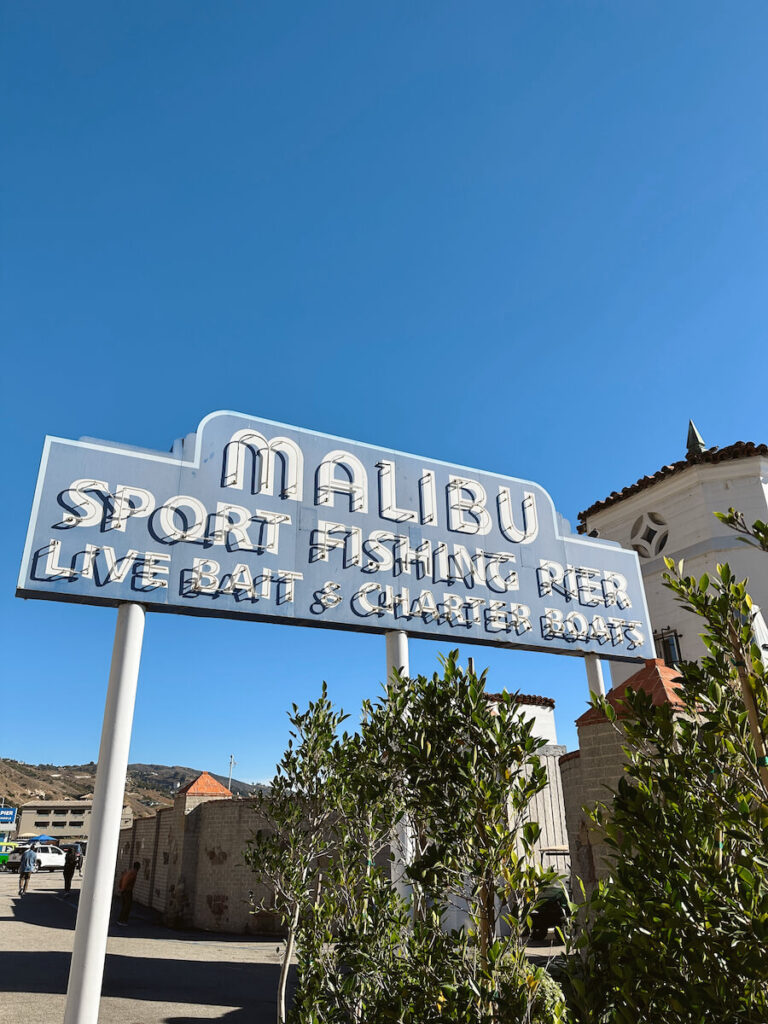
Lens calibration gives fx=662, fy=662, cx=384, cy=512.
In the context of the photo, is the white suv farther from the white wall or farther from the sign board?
the sign board

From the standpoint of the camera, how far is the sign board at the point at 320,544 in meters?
7.89

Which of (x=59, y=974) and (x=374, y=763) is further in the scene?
(x=59, y=974)

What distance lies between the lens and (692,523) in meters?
17.2

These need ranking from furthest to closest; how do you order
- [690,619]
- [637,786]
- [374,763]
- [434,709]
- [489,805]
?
[690,619] < [374,763] < [434,709] < [489,805] < [637,786]

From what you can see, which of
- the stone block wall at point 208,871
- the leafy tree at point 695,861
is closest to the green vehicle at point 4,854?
the stone block wall at point 208,871

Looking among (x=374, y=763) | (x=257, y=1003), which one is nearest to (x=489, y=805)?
(x=374, y=763)

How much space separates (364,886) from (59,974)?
932 centimetres

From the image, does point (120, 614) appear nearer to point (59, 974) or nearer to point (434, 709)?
point (434, 709)

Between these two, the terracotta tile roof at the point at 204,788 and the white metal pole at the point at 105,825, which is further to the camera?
the terracotta tile roof at the point at 204,788

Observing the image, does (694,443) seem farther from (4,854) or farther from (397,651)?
(4,854)

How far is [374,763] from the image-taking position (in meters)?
6.02

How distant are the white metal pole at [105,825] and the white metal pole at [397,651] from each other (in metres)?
3.26

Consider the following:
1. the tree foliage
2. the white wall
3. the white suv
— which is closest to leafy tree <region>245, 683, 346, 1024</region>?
the tree foliage

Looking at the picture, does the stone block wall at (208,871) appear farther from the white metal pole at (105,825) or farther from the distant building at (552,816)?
the white metal pole at (105,825)
